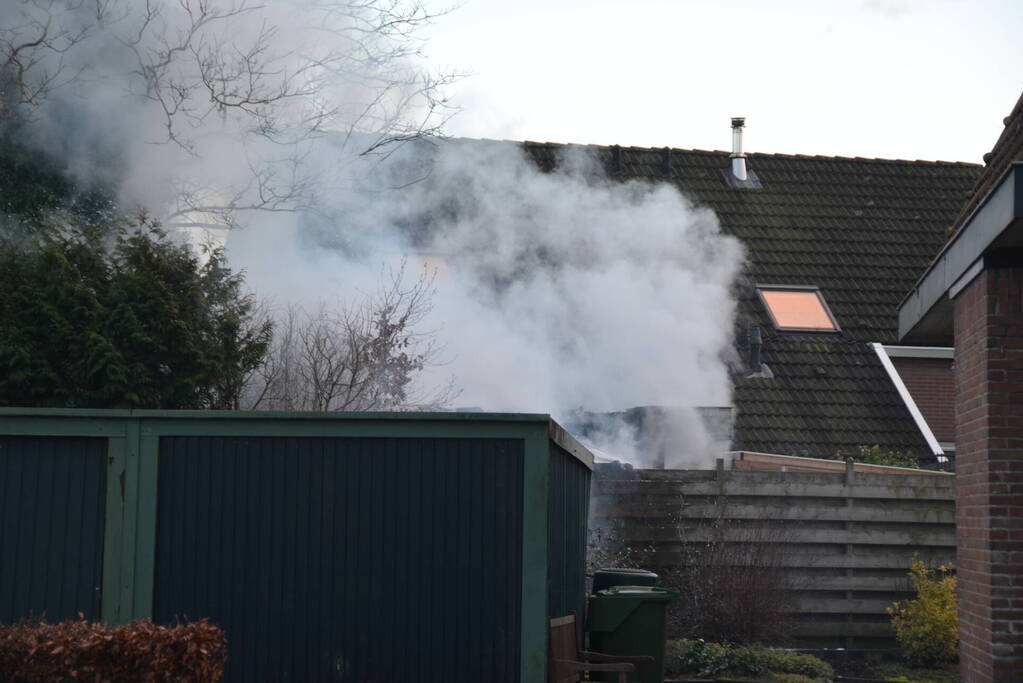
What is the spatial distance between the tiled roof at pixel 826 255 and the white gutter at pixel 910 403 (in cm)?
9

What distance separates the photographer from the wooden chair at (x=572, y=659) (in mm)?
7816

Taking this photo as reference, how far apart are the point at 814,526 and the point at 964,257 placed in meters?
5.02

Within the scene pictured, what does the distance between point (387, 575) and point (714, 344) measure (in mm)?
10314

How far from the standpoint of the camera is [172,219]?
1418 centimetres

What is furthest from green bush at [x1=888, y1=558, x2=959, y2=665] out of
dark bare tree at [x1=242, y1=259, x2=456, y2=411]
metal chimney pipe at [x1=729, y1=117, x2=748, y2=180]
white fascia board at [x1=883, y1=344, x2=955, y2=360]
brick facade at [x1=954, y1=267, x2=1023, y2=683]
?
metal chimney pipe at [x1=729, y1=117, x2=748, y2=180]

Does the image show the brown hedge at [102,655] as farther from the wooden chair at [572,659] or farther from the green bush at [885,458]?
the green bush at [885,458]

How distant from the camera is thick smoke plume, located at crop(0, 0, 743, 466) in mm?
13867

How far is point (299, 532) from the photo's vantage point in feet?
25.3

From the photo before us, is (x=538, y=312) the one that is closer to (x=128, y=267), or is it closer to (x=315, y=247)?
(x=315, y=247)

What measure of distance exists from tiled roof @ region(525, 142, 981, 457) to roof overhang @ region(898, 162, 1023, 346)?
239 inches

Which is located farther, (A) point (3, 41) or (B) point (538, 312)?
(B) point (538, 312)

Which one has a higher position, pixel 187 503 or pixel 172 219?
pixel 172 219

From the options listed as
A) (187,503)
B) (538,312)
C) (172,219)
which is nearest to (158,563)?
(187,503)

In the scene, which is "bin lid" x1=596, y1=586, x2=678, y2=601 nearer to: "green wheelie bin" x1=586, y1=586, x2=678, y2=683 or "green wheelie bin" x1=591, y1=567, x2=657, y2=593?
"green wheelie bin" x1=586, y1=586, x2=678, y2=683
